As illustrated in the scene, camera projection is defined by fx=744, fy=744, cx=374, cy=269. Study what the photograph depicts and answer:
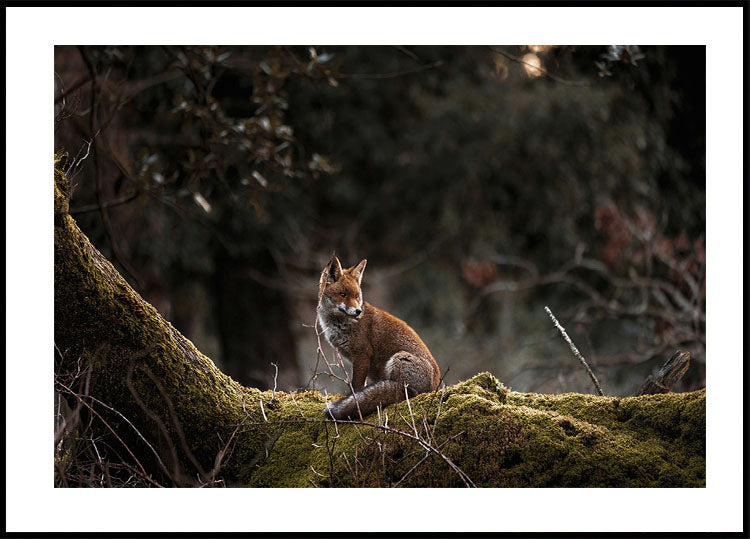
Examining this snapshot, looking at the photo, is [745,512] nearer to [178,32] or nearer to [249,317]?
[178,32]

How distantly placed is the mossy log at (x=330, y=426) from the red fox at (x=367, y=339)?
15.1 inches

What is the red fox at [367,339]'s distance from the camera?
498cm

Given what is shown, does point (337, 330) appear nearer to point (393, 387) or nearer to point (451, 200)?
point (393, 387)

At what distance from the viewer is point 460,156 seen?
45.8 ft

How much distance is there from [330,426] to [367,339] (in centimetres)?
104

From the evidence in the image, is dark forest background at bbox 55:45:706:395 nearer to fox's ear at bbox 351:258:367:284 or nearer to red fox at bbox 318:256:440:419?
fox's ear at bbox 351:258:367:284

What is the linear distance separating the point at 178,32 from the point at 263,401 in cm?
240

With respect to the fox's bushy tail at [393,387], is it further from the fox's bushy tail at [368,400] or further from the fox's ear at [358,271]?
the fox's ear at [358,271]

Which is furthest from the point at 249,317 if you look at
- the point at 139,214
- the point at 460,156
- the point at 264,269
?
the point at 460,156

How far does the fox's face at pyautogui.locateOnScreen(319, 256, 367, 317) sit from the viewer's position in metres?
5.48

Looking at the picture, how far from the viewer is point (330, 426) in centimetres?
459

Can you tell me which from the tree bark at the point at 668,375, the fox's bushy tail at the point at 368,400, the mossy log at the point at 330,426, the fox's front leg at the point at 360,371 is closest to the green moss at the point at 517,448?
the mossy log at the point at 330,426

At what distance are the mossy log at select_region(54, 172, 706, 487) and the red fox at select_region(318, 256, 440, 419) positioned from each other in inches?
15.1

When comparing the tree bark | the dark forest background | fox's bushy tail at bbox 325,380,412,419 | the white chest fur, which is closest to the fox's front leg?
the white chest fur
